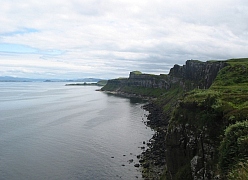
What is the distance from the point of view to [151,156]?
59438mm

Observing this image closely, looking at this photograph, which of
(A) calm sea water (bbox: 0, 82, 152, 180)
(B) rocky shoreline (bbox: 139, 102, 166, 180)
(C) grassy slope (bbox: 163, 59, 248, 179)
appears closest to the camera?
(C) grassy slope (bbox: 163, 59, 248, 179)

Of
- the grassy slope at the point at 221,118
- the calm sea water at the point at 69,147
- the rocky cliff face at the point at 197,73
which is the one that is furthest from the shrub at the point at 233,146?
the rocky cliff face at the point at 197,73

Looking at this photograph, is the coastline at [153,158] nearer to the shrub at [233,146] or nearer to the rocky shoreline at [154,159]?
the rocky shoreline at [154,159]

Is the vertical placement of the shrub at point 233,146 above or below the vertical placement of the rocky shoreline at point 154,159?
above

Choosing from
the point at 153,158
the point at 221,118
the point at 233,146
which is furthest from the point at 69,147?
the point at 233,146

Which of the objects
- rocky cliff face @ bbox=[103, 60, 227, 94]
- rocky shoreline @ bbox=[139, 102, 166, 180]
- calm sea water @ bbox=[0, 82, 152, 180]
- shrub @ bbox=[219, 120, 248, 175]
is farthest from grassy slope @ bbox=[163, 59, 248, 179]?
rocky cliff face @ bbox=[103, 60, 227, 94]

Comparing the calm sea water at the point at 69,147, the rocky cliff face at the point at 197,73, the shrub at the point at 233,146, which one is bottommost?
the calm sea water at the point at 69,147

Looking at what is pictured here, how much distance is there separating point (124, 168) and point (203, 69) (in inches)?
3338

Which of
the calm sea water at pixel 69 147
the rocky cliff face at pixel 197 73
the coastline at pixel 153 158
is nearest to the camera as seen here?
the coastline at pixel 153 158

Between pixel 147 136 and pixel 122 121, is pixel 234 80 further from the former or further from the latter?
pixel 122 121

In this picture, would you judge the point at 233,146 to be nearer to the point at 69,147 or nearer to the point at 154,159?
the point at 154,159

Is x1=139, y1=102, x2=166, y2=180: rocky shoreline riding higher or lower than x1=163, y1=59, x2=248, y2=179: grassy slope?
lower

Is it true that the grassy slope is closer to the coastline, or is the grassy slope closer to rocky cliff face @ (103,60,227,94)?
the coastline

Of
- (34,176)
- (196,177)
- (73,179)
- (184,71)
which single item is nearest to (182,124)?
(196,177)
